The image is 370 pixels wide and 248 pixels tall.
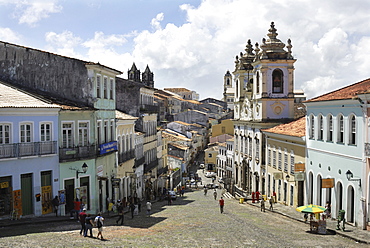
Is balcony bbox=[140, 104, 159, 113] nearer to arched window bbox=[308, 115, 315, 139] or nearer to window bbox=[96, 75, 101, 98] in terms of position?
window bbox=[96, 75, 101, 98]

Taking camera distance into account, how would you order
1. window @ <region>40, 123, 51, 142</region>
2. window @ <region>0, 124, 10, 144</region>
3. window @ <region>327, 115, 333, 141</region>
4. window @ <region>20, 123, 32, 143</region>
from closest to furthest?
1. window @ <region>0, 124, 10, 144</region>
2. window @ <region>20, 123, 32, 143</region>
3. window @ <region>40, 123, 51, 142</region>
4. window @ <region>327, 115, 333, 141</region>

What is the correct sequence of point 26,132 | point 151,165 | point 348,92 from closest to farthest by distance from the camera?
point 26,132 → point 348,92 → point 151,165

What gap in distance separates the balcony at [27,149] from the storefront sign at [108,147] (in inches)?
154

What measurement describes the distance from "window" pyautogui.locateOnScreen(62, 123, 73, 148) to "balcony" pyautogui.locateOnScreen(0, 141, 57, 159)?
0.95 m

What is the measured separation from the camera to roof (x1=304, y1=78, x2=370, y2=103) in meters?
26.4

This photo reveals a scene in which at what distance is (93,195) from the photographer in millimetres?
29969

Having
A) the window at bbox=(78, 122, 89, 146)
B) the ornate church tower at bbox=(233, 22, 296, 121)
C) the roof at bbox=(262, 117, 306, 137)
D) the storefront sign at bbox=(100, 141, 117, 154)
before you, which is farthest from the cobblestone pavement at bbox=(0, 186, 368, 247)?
the ornate church tower at bbox=(233, 22, 296, 121)

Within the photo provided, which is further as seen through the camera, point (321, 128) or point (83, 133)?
point (321, 128)

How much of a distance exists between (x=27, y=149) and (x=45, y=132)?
1486mm

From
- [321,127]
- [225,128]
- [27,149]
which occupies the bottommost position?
[27,149]

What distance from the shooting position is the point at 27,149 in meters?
26.0

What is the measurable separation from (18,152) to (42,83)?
7.06 meters

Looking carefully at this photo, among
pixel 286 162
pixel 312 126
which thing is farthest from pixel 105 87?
pixel 286 162

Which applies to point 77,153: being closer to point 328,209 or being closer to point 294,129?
point 328,209
